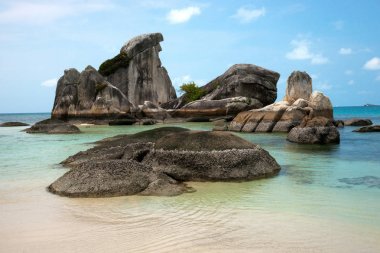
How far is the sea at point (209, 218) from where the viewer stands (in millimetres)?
5305

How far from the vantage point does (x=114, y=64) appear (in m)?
61.6

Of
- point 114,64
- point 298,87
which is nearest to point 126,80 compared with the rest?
point 114,64

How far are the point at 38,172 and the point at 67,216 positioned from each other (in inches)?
202

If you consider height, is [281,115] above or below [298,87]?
below

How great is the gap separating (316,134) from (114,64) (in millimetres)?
45723

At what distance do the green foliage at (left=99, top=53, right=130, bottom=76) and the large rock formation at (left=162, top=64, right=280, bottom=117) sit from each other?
13.0 m

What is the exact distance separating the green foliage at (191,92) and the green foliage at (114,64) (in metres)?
9.61

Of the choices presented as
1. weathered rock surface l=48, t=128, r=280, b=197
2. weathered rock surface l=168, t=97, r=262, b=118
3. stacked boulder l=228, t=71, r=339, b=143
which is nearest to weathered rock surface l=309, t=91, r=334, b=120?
stacked boulder l=228, t=71, r=339, b=143

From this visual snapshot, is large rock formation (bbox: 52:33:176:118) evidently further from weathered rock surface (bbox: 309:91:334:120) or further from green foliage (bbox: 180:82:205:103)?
weathered rock surface (bbox: 309:91:334:120)

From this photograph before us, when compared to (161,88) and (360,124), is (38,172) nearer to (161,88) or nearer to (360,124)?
(360,124)

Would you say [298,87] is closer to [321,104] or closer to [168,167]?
[321,104]

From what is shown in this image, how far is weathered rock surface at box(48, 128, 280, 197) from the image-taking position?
26.8 ft

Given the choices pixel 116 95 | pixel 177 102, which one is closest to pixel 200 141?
pixel 116 95

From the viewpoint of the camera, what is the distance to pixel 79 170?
334 inches
